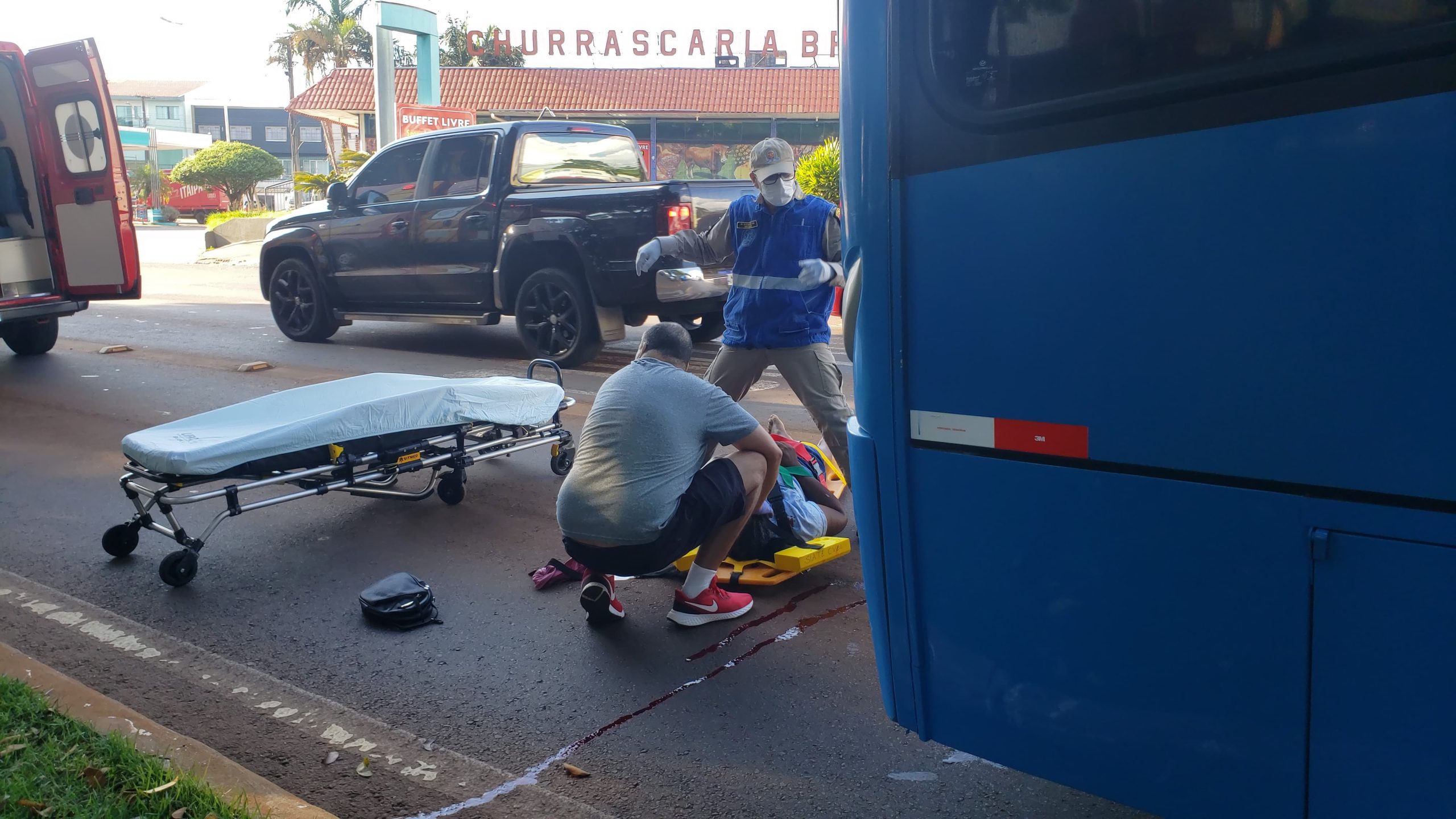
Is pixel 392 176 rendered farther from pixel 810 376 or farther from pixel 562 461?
pixel 810 376

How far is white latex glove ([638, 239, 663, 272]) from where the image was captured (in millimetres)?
5777

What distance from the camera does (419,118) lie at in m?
22.0

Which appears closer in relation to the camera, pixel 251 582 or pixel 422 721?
pixel 422 721

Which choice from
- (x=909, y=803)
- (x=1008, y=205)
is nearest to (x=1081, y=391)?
(x=1008, y=205)

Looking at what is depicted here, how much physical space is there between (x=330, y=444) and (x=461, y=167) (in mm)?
5960

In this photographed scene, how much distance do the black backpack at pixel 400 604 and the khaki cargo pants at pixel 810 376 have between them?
1.70 m

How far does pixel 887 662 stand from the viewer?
2.81 m

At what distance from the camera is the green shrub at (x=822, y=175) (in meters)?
16.5

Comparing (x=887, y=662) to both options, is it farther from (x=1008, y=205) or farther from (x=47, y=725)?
(x=47, y=725)

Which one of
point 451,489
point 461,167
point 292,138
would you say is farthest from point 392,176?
point 292,138

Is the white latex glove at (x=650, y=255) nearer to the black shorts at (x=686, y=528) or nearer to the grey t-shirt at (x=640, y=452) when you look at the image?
the grey t-shirt at (x=640, y=452)

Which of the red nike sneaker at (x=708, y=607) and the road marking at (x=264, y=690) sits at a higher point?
the red nike sneaker at (x=708, y=607)

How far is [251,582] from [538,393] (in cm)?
183

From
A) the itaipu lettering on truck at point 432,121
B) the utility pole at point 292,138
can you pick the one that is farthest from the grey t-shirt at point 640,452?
the utility pole at point 292,138
